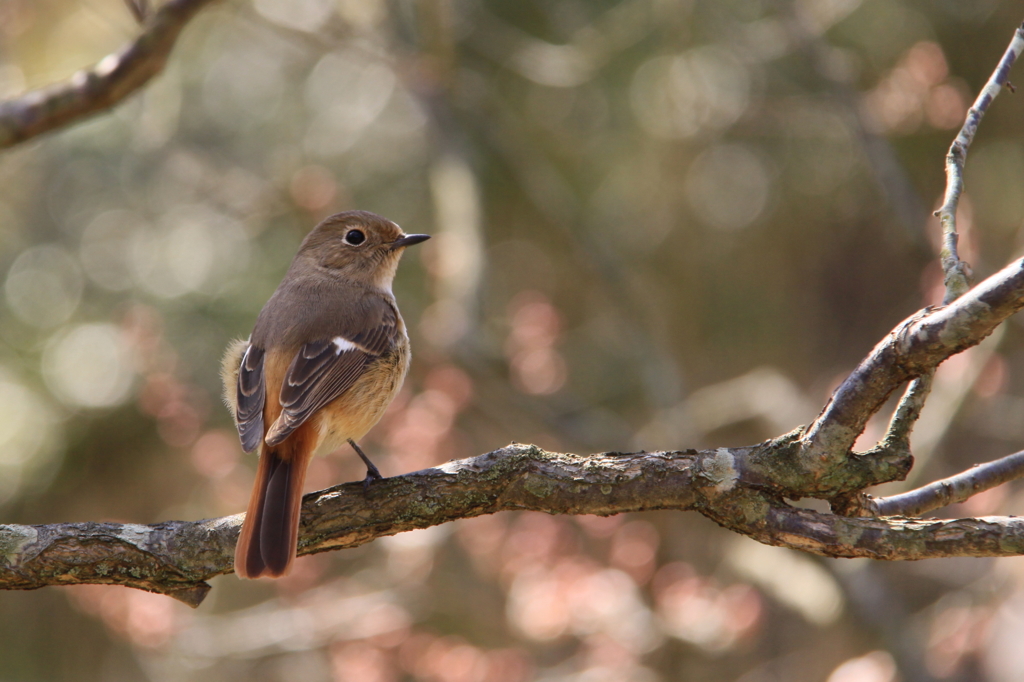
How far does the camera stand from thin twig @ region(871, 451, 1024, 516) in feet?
7.02

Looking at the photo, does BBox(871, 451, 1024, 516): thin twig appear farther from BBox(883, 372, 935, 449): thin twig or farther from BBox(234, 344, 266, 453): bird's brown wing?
BBox(234, 344, 266, 453): bird's brown wing

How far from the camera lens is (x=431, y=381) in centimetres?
515


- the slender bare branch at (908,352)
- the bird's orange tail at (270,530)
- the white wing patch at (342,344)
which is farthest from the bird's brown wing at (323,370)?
the slender bare branch at (908,352)

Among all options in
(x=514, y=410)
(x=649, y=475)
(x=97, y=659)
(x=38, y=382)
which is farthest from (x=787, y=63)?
(x=97, y=659)

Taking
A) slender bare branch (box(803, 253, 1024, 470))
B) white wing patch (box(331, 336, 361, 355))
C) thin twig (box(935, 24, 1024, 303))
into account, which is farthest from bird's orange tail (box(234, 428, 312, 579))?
thin twig (box(935, 24, 1024, 303))

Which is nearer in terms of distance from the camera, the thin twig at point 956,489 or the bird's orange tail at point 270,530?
the thin twig at point 956,489

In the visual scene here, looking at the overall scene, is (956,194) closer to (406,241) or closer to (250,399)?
(250,399)

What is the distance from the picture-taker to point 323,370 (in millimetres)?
3238

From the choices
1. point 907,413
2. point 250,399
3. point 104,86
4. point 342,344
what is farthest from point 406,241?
point 907,413

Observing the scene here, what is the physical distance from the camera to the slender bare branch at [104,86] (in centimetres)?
316

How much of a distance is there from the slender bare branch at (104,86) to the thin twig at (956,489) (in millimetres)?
2664

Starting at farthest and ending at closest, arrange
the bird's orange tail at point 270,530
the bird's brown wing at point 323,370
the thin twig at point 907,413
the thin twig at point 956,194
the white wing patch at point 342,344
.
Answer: the white wing patch at point 342,344, the bird's brown wing at point 323,370, the bird's orange tail at point 270,530, the thin twig at point 907,413, the thin twig at point 956,194

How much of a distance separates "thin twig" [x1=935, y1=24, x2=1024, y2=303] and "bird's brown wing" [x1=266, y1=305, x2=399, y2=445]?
1918 mm

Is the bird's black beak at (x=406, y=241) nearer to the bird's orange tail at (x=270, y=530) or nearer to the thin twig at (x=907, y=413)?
the bird's orange tail at (x=270, y=530)
